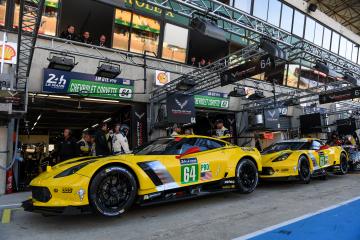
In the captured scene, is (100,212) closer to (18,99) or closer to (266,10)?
(18,99)

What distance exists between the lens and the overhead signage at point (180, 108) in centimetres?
1186

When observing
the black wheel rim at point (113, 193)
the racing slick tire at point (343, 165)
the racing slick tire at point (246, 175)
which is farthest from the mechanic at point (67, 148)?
the racing slick tire at point (343, 165)

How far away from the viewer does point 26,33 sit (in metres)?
7.46

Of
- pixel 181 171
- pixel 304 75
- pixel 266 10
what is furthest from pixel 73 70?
pixel 304 75

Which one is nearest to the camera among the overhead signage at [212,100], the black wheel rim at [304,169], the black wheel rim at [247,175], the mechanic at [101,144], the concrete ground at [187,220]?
the concrete ground at [187,220]

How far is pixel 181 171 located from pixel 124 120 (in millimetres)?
7870

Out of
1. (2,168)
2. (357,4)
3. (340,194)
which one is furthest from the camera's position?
(357,4)

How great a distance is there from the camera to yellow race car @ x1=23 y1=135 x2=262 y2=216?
457cm

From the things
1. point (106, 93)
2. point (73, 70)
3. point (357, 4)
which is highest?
point (357, 4)

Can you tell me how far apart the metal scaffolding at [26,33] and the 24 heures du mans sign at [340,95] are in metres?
11.9

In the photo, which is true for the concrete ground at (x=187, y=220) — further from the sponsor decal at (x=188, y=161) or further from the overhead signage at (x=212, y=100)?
the overhead signage at (x=212, y=100)

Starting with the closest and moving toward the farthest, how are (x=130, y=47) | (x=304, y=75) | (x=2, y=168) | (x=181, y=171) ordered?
(x=181, y=171) < (x=2, y=168) < (x=130, y=47) < (x=304, y=75)

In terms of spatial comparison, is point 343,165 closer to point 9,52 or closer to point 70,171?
point 70,171

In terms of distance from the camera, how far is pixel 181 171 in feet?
18.7
